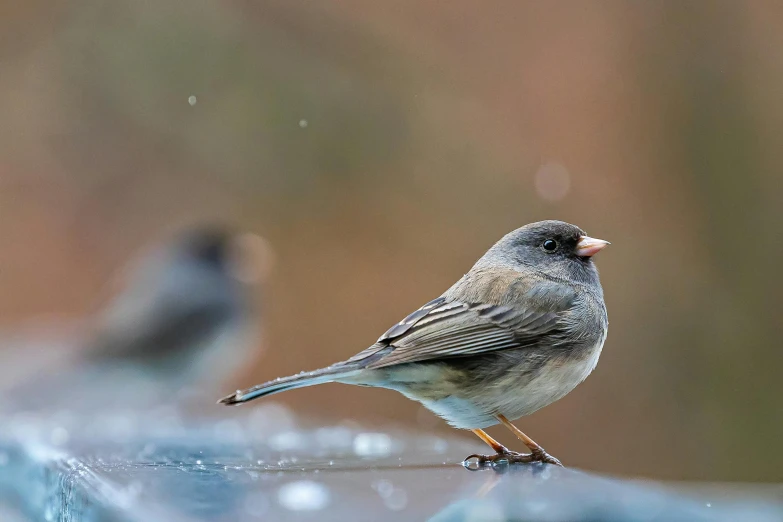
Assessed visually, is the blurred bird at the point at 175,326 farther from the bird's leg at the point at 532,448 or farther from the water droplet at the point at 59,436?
the bird's leg at the point at 532,448

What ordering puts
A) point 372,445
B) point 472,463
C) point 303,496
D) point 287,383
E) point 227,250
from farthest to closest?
1. point 227,250
2. point 372,445
3. point 472,463
4. point 287,383
5. point 303,496

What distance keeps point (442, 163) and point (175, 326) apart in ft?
4.70

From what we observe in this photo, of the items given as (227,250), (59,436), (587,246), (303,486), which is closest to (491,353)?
(587,246)

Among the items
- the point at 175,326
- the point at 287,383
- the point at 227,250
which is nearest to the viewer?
the point at 287,383

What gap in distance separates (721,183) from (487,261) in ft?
8.07

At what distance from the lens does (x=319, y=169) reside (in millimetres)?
3977

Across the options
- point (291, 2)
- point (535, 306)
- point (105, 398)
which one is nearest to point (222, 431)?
point (535, 306)

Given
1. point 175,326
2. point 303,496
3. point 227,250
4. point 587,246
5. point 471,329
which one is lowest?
point 303,496

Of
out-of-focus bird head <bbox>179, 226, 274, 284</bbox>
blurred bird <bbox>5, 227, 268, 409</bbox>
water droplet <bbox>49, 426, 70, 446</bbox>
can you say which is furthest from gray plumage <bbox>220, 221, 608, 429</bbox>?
out-of-focus bird head <bbox>179, 226, 274, 284</bbox>

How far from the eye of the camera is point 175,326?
389 cm

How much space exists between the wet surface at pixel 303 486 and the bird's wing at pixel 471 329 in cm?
17

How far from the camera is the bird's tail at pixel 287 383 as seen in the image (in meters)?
1.08

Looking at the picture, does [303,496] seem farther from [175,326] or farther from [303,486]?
[175,326]

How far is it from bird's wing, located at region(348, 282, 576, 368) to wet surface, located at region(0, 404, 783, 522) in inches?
6.6
